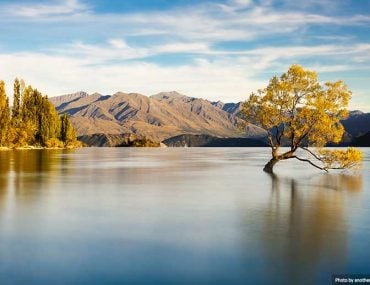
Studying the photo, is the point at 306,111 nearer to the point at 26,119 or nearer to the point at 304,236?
the point at 304,236

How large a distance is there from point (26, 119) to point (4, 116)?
26.6 m

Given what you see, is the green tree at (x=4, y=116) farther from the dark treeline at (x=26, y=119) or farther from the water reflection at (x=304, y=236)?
the water reflection at (x=304, y=236)

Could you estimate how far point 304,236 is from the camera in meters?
18.6

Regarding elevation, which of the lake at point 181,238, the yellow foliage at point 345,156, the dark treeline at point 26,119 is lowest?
the lake at point 181,238

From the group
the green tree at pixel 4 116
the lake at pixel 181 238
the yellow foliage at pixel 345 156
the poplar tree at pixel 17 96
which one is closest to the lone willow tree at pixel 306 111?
the yellow foliage at pixel 345 156

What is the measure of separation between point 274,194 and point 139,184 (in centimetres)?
1434

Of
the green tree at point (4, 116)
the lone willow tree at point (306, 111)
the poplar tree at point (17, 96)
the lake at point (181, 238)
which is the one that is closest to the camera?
the lake at point (181, 238)

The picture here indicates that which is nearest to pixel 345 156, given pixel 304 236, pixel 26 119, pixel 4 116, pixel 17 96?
pixel 304 236

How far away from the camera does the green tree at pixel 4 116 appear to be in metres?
153

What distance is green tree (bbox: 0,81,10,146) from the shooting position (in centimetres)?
15288

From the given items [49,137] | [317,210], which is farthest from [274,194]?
[49,137]

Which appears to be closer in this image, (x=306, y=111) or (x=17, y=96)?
(x=306, y=111)

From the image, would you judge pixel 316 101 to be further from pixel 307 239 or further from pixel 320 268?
pixel 320 268

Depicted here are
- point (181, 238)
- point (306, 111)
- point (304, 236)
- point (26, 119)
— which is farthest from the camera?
point (26, 119)
